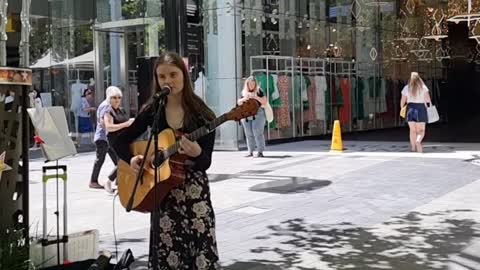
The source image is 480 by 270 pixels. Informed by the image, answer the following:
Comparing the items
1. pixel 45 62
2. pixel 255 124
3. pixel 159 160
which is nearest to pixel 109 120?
pixel 255 124

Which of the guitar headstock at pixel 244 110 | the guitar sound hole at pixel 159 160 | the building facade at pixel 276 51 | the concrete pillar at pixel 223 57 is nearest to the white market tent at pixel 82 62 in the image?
the building facade at pixel 276 51

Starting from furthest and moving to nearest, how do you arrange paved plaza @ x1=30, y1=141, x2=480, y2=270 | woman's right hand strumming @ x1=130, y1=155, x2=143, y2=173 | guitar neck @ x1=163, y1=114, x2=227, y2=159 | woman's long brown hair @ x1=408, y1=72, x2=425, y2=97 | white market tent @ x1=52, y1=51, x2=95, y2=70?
1. white market tent @ x1=52, y1=51, x2=95, y2=70
2. woman's long brown hair @ x1=408, y1=72, x2=425, y2=97
3. paved plaza @ x1=30, y1=141, x2=480, y2=270
4. woman's right hand strumming @ x1=130, y1=155, x2=143, y2=173
5. guitar neck @ x1=163, y1=114, x2=227, y2=159

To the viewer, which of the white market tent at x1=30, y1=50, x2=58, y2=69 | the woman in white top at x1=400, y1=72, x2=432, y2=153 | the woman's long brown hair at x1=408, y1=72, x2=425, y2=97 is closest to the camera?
the woman in white top at x1=400, y1=72, x2=432, y2=153

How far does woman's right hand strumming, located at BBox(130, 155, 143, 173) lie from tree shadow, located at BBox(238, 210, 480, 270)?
7.19 ft

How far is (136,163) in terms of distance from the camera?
400 centimetres

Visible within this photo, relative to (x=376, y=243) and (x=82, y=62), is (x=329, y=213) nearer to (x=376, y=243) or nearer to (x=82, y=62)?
(x=376, y=243)

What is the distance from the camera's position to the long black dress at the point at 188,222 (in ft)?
13.3

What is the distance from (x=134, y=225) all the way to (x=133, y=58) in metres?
14.2

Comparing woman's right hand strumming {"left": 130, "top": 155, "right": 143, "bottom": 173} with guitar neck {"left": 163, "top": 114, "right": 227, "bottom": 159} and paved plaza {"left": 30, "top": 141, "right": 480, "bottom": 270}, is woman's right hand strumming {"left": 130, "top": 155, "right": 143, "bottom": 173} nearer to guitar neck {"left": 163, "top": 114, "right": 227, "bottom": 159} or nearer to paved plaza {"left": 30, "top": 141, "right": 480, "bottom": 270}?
guitar neck {"left": 163, "top": 114, "right": 227, "bottom": 159}

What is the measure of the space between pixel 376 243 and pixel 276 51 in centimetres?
1322

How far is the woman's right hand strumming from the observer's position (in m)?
3.99

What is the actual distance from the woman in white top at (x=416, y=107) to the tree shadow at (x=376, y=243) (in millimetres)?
6608

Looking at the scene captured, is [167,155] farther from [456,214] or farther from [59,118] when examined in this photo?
[456,214]

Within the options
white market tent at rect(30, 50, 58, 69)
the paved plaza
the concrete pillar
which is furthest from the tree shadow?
white market tent at rect(30, 50, 58, 69)
